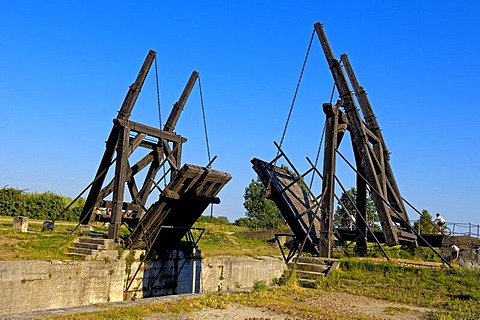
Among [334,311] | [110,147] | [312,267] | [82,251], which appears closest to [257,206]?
[110,147]

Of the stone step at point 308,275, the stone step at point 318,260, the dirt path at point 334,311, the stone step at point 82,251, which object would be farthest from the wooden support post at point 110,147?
the dirt path at point 334,311

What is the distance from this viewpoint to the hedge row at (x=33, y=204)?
99.2 feet

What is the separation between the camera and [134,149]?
17078mm

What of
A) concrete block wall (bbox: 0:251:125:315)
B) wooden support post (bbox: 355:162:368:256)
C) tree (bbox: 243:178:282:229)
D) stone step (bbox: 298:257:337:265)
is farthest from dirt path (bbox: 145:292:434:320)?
tree (bbox: 243:178:282:229)

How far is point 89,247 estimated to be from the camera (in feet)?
49.6

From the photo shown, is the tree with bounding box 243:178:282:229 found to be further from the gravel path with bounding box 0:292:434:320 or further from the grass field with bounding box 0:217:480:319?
the gravel path with bounding box 0:292:434:320

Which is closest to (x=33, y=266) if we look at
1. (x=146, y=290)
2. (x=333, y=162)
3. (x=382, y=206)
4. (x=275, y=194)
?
(x=146, y=290)

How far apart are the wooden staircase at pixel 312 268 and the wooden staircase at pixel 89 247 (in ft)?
20.5

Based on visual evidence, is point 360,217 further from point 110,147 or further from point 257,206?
point 257,206

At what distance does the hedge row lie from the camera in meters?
30.2

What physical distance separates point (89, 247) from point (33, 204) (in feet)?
60.0

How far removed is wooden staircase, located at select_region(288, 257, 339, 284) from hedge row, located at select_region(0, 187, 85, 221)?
2148 centimetres

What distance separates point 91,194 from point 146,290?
4.00 m

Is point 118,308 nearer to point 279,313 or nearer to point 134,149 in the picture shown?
point 279,313
